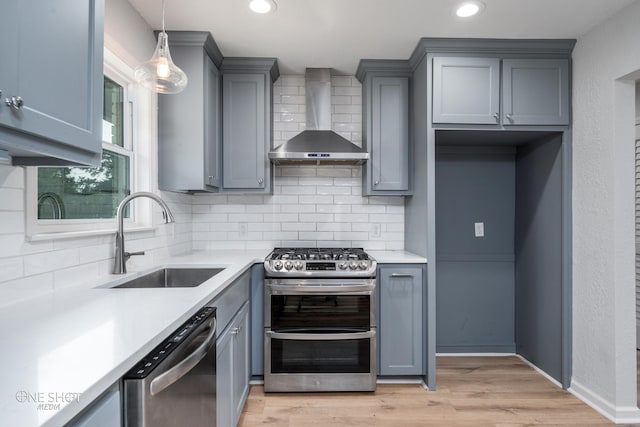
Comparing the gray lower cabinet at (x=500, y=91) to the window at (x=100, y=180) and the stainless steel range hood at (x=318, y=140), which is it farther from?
the window at (x=100, y=180)

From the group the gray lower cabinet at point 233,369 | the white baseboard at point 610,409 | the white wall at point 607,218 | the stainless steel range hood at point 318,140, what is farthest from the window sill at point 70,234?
the white baseboard at point 610,409

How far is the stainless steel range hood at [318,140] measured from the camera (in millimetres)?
2682

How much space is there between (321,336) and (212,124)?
70.6 inches

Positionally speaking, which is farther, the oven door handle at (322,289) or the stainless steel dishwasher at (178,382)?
the oven door handle at (322,289)

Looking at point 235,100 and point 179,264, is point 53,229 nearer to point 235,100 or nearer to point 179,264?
point 179,264

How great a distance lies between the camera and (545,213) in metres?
2.71

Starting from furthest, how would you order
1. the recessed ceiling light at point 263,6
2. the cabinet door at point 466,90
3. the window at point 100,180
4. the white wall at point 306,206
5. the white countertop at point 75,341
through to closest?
the white wall at point 306,206 → the cabinet door at point 466,90 → the recessed ceiling light at point 263,6 → the window at point 100,180 → the white countertop at point 75,341

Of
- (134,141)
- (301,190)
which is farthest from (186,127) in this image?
(301,190)

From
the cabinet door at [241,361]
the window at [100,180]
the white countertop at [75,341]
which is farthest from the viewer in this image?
the cabinet door at [241,361]

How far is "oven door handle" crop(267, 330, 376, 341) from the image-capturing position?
2385 millimetres

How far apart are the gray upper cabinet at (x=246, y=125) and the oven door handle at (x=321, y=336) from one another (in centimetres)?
117

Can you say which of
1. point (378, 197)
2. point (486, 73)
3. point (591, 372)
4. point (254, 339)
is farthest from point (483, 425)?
point (486, 73)

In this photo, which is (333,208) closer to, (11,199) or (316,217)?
(316,217)

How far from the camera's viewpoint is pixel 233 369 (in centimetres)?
188
